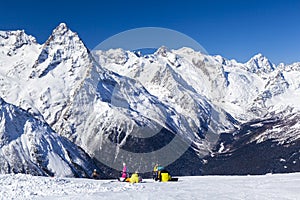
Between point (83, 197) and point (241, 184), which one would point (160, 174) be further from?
point (83, 197)

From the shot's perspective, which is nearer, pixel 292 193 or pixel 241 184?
pixel 292 193

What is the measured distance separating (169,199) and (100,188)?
10168mm

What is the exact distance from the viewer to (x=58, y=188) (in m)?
43.4

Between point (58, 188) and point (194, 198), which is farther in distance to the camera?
point (58, 188)

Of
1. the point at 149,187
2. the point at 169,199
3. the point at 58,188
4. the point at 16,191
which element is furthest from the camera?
the point at 149,187

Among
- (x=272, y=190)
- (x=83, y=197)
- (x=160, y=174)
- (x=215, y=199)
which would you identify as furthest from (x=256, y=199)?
(x=160, y=174)

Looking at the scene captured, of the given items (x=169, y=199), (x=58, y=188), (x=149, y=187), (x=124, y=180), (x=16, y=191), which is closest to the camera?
(x=169, y=199)

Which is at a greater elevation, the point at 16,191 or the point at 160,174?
the point at 160,174

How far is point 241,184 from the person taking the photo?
49.0 m

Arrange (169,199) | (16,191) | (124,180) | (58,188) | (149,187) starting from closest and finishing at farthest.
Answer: (169,199) < (16,191) < (58,188) < (149,187) < (124,180)

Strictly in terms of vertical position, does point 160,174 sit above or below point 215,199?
above

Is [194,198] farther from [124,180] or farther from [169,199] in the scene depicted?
[124,180]

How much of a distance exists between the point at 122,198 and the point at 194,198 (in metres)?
5.95

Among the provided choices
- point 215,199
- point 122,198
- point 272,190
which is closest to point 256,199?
point 215,199
